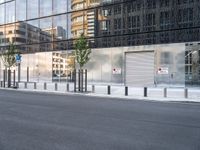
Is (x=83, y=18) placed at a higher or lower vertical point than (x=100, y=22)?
higher

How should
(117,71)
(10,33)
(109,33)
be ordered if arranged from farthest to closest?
(10,33) → (109,33) → (117,71)

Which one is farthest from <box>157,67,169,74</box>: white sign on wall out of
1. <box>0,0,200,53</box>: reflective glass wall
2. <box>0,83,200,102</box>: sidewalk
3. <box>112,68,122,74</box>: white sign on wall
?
→ <box>112,68,122,74</box>: white sign on wall

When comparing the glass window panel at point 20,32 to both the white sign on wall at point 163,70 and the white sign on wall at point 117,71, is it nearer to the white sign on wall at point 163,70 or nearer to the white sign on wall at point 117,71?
the white sign on wall at point 117,71

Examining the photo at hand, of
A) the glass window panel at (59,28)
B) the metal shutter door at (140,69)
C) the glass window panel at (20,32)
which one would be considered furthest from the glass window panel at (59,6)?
the metal shutter door at (140,69)

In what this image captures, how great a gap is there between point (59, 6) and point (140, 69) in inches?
628

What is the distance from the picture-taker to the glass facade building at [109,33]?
31.2 metres

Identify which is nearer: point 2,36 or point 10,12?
point 10,12

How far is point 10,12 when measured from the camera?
49656mm

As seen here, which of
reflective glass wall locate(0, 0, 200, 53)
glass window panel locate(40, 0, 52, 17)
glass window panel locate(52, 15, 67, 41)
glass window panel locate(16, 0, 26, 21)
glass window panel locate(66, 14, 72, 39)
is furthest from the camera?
glass window panel locate(16, 0, 26, 21)

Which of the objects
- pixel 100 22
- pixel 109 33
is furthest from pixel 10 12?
pixel 109 33

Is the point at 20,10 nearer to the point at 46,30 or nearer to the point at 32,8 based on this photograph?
the point at 32,8

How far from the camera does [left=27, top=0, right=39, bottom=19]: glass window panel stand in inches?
1786

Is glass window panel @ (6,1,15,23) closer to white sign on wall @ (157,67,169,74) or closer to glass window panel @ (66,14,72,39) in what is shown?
glass window panel @ (66,14,72,39)

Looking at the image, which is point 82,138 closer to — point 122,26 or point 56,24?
point 122,26
